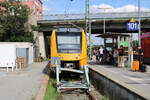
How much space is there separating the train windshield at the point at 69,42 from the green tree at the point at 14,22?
82.3 feet

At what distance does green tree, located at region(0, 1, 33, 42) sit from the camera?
1737 inches

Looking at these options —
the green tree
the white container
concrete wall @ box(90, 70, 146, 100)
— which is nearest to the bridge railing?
the green tree

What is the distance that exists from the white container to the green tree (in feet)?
51.3

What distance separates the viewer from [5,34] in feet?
148

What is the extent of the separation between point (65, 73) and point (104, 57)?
1360cm

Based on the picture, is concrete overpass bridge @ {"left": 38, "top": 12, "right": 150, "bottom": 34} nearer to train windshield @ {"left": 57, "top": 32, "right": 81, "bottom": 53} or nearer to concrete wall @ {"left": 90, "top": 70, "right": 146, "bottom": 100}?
train windshield @ {"left": 57, "top": 32, "right": 81, "bottom": 53}

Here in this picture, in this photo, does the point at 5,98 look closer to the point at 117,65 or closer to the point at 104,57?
the point at 117,65

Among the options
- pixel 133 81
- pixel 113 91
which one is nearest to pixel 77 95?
pixel 113 91

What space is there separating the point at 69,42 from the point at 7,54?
395 inches

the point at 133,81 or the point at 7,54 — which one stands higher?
the point at 7,54

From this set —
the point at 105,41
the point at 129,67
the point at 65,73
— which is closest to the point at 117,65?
the point at 129,67

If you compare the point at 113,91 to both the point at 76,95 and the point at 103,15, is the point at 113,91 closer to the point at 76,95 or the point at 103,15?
the point at 76,95

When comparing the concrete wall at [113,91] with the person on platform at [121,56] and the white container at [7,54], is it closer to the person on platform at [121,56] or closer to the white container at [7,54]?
the person on platform at [121,56]

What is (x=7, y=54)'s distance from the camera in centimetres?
2806
